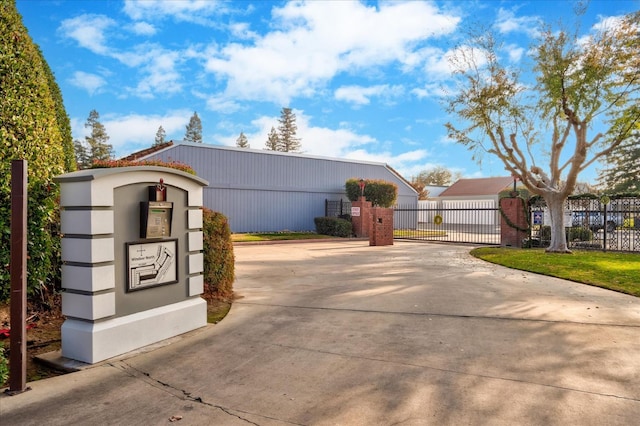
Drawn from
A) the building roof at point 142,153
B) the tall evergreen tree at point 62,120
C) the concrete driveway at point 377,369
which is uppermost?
the building roof at point 142,153

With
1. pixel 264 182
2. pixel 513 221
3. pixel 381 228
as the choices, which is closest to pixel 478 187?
pixel 264 182

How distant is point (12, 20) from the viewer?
475 cm

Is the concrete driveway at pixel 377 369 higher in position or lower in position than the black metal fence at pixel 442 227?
lower

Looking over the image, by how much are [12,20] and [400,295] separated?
646cm

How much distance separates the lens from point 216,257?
661cm

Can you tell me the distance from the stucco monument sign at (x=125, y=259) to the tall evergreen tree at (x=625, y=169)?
52.6 metres

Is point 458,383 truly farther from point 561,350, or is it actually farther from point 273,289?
point 273,289

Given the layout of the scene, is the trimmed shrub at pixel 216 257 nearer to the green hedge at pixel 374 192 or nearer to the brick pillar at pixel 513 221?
the brick pillar at pixel 513 221

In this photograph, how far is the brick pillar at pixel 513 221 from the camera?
1658 cm

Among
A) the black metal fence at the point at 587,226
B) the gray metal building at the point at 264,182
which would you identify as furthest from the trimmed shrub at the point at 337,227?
the black metal fence at the point at 587,226

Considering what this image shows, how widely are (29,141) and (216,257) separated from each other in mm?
2932

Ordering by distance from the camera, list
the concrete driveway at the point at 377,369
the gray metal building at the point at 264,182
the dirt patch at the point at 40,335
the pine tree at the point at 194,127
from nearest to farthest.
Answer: the concrete driveway at the point at 377,369 → the dirt patch at the point at 40,335 → the gray metal building at the point at 264,182 → the pine tree at the point at 194,127

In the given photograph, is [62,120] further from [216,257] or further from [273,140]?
[273,140]

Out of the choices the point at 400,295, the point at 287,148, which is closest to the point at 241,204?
the point at 400,295
